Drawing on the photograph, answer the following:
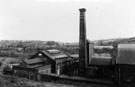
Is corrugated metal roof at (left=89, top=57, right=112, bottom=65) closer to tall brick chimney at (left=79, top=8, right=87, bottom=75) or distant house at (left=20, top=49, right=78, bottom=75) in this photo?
tall brick chimney at (left=79, top=8, right=87, bottom=75)

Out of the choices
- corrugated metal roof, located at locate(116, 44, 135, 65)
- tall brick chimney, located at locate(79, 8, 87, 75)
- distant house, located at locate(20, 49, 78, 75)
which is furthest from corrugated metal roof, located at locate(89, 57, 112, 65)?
distant house, located at locate(20, 49, 78, 75)

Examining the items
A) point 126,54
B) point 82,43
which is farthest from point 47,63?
A: point 126,54

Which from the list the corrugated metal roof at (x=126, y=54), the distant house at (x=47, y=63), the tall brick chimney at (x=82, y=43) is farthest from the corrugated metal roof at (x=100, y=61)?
the distant house at (x=47, y=63)

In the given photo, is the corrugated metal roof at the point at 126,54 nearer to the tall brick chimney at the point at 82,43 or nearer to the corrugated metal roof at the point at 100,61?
the corrugated metal roof at the point at 100,61

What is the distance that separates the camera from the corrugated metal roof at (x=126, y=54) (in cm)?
1788

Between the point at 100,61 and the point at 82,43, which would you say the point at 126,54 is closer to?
the point at 100,61

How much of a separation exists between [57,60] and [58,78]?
25.1 ft

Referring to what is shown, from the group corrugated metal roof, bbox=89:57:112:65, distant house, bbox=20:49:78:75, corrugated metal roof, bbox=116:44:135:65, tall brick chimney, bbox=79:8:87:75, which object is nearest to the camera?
corrugated metal roof, bbox=116:44:135:65

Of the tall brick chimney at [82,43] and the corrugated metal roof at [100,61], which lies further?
the tall brick chimney at [82,43]

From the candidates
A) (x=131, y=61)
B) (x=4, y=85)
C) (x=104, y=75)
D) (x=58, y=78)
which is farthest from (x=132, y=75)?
(x=4, y=85)

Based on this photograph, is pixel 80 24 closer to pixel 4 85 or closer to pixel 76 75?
pixel 76 75

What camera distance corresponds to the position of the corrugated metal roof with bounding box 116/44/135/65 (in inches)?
704

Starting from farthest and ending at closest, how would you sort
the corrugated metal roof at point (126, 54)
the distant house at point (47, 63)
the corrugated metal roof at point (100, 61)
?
the distant house at point (47, 63) → the corrugated metal roof at point (100, 61) → the corrugated metal roof at point (126, 54)

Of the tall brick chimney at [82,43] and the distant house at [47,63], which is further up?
the tall brick chimney at [82,43]
